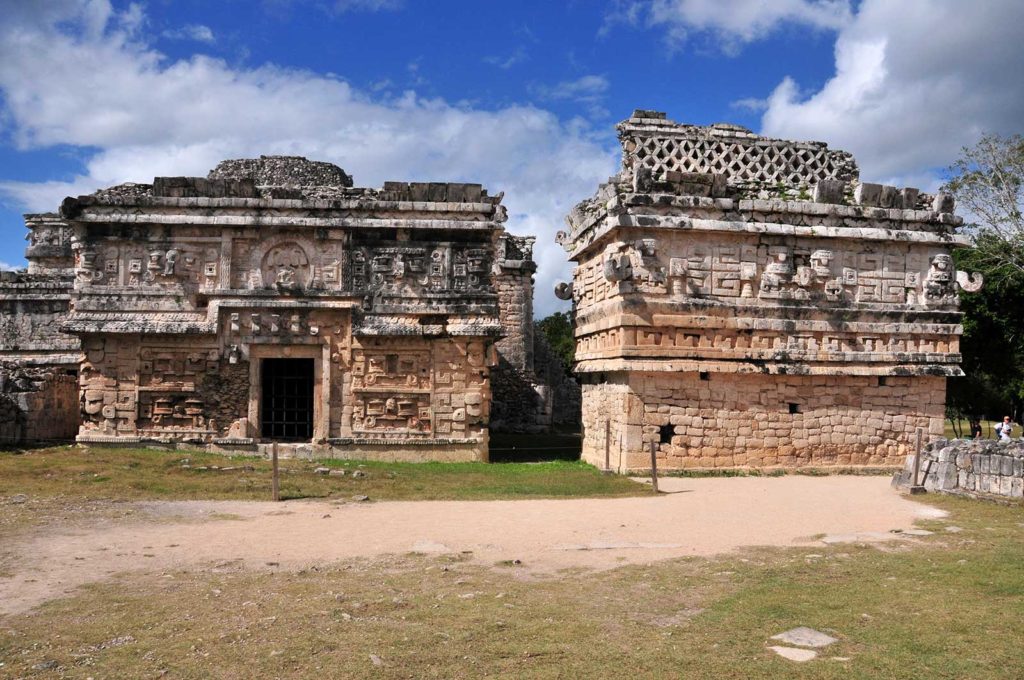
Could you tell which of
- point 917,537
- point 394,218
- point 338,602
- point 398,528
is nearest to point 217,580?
point 338,602

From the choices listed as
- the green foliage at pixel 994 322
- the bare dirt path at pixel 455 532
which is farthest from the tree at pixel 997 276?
the bare dirt path at pixel 455 532

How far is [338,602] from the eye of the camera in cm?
595

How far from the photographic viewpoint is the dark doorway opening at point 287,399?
15.6 meters

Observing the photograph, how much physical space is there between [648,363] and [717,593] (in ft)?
23.0

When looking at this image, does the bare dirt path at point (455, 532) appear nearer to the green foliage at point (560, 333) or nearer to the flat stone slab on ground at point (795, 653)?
the flat stone slab on ground at point (795, 653)

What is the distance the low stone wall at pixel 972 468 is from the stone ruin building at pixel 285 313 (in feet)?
23.8

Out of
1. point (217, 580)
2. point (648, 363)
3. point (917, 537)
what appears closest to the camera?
point (217, 580)

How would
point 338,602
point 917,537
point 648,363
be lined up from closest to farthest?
point 338,602 → point 917,537 → point 648,363

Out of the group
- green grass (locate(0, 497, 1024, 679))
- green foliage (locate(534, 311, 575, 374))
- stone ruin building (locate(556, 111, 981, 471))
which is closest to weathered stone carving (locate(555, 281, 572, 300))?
stone ruin building (locate(556, 111, 981, 471))

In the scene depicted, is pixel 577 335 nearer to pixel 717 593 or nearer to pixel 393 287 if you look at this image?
pixel 393 287

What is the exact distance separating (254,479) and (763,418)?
8.13 metres

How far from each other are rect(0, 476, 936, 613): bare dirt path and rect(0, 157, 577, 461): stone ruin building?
15.0 ft

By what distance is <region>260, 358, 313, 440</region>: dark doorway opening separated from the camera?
1563 centimetres

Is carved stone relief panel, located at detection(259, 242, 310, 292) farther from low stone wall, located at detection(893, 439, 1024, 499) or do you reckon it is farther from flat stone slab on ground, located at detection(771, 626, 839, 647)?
flat stone slab on ground, located at detection(771, 626, 839, 647)
